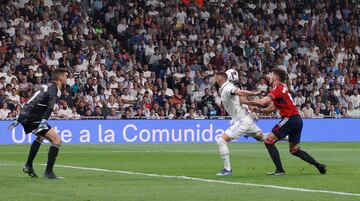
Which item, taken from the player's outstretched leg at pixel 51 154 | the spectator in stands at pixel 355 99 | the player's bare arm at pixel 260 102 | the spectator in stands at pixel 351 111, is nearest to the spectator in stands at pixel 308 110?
the spectator in stands at pixel 351 111

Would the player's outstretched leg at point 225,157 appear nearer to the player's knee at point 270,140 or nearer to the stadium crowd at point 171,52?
the player's knee at point 270,140

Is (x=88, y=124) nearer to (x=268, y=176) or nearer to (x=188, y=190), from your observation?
(x=268, y=176)

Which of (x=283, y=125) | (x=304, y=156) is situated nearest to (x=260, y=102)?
(x=283, y=125)

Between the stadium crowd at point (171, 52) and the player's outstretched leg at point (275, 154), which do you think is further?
the stadium crowd at point (171, 52)

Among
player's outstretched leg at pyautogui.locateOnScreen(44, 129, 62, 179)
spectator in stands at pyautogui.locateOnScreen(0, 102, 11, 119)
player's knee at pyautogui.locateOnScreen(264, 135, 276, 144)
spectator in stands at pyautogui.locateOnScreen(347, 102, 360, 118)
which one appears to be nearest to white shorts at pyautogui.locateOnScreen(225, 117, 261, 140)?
player's knee at pyautogui.locateOnScreen(264, 135, 276, 144)

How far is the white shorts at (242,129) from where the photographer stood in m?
18.0

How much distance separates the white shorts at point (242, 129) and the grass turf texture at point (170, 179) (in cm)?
80

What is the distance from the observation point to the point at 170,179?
16719 mm

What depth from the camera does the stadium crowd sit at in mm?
35344

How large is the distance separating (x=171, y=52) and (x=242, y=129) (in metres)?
21.8

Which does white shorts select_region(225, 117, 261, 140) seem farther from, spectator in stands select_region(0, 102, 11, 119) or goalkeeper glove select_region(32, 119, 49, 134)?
spectator in stands select_region(0, 102, 11, 119)

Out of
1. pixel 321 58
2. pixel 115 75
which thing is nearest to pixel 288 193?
pixel 115 75

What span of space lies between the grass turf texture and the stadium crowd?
28.8ft

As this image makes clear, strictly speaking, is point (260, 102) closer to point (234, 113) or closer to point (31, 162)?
point (234, 113)
